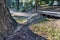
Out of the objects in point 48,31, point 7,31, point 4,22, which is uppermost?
point 4,22

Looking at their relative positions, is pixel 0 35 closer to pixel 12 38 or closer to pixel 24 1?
pixel 12 38

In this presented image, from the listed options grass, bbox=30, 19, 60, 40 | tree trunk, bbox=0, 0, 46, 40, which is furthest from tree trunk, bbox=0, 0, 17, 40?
grass, bbox=30, 19, 60, 40

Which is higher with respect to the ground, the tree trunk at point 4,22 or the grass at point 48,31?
the tree trunk at point 4,22

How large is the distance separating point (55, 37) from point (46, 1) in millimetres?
9819

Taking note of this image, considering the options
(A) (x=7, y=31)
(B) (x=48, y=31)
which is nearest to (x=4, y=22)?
(A) (x=7, y=31)

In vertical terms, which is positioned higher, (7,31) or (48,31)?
(7,31)

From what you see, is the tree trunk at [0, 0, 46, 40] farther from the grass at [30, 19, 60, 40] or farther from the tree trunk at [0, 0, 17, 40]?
the grass at [30, 19, 60, 40]

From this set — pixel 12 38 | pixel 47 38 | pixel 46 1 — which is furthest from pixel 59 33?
pixel 46 1

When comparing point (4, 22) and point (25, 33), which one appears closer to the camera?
point (4, 22)

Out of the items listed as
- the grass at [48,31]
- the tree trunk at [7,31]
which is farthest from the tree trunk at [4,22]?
the grass at [48,31]

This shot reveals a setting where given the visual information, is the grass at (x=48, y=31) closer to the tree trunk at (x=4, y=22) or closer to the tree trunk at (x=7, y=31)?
the tree trunk at (x=7, y=31)

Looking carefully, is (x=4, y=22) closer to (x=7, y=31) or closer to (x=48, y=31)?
(x=7, y=31)

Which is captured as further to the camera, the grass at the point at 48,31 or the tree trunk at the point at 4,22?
the grass at the point at 48,31

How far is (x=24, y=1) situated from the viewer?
49.5ft
